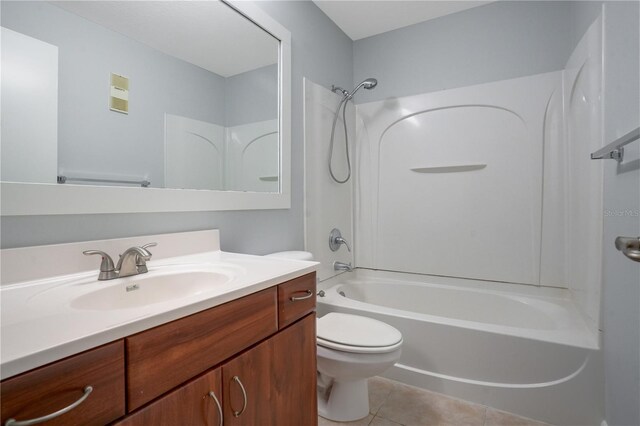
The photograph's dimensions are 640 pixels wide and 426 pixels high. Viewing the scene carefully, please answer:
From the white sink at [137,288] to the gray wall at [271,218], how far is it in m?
0.16

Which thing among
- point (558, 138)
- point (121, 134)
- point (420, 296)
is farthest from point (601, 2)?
point (121, 134)

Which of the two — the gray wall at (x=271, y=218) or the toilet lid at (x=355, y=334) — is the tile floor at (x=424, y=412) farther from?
the gray wall at (x=271, y=218)

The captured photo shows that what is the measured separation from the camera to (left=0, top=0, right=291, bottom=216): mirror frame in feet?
2.81

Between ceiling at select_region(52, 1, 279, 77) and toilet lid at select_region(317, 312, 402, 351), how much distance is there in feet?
4.41

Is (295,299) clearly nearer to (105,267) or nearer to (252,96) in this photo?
(105,267)

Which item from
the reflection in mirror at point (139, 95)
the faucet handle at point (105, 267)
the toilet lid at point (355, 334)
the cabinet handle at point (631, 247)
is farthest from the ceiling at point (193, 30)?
the cabinet handle at point (631, 247)

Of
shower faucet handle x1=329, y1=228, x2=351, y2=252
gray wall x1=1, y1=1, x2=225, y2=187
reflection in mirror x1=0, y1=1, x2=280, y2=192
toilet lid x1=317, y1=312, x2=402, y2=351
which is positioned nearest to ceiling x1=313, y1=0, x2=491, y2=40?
reflection in mirror x1=0, y1=1, x2=280, y2=192

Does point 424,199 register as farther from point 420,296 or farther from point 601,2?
point 601,2

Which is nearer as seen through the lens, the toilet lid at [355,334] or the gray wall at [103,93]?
the gray wall at [103,93]

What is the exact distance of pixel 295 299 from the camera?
103 cm

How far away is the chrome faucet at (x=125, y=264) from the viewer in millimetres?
938

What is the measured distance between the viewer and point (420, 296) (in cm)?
235

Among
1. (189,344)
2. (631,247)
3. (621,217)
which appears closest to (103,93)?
(189,344)

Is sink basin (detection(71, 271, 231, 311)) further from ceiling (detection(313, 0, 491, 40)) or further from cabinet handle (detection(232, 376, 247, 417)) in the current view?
ceiling (detection(313, 0, 491, 40))
